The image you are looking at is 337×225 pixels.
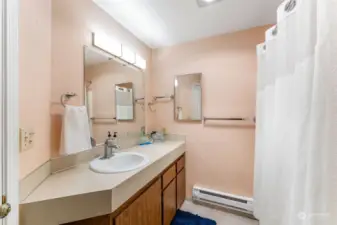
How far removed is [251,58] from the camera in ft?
6.32

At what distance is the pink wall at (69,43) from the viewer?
1.13 m

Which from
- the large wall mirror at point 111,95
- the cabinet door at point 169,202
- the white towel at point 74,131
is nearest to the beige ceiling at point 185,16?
the large wall mirror at point 111,95

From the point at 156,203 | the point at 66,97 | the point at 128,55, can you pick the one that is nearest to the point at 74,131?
the point at 66,97

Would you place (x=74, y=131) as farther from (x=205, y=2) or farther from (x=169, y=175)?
(x=205, y=2)

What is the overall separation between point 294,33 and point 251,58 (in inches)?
48.3

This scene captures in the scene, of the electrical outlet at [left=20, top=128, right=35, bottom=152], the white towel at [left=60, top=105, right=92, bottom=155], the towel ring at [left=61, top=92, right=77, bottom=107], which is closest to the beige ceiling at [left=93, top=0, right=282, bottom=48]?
the towel ring at [left=61, top=92, right=77, bottom=107]

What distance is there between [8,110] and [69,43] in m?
0.86

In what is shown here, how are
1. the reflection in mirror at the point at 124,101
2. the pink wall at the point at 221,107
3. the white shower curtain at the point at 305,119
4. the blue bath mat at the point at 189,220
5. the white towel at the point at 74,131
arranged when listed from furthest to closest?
the pink wall at the point at 221,107, the reflection in mirror at the point at 124,101, the blue bath mat at the point at 189,220, the white towel at the point at 74,131, the white shower curtain at the point at 305,119

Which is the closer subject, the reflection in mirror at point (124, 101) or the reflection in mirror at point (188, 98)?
the reflection in mirror at point (124, 101)

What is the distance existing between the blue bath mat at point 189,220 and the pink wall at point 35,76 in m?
1.49

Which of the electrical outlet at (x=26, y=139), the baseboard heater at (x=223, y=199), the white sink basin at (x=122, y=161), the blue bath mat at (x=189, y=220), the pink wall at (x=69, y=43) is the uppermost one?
the pink wall at (x=69, y=43)

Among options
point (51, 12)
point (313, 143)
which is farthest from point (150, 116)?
point (313, 143)

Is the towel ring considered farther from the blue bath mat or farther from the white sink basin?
the blue bath mat

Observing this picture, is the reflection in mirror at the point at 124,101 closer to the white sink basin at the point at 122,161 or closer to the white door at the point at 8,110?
the white sink basin at the point at 122,161
